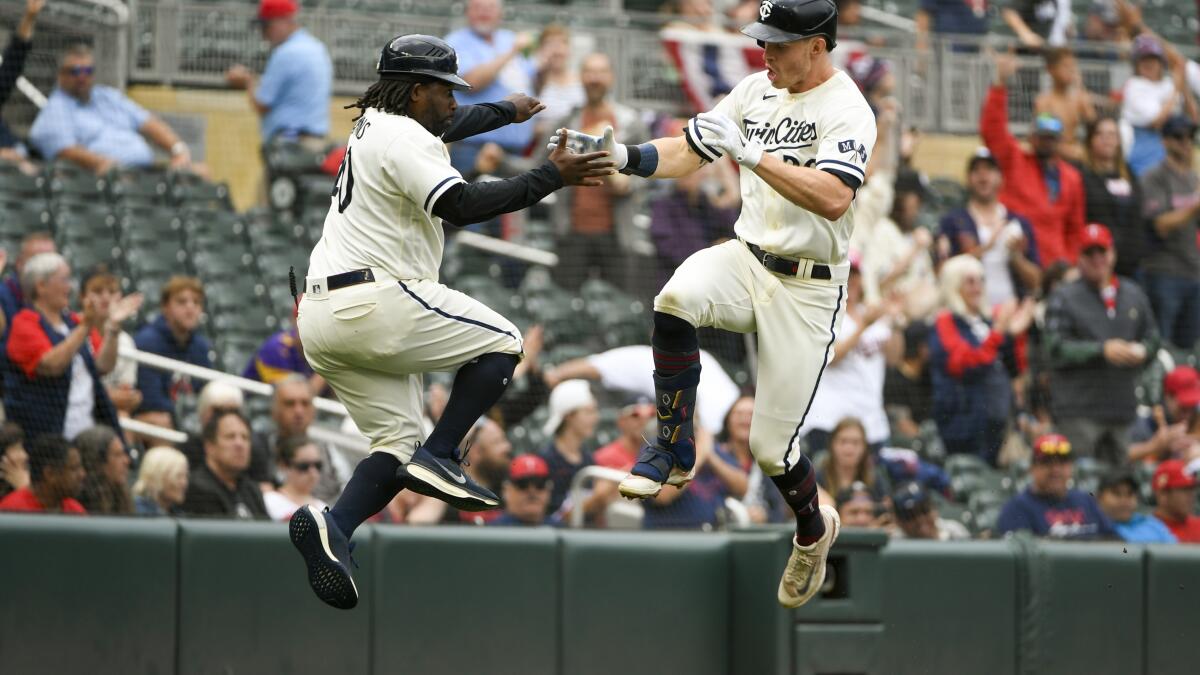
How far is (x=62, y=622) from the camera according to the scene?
7.96 m

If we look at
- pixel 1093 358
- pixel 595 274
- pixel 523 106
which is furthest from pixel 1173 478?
pixel 523 106

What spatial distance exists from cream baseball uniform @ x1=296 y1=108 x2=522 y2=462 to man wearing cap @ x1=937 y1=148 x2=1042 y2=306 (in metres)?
6.25

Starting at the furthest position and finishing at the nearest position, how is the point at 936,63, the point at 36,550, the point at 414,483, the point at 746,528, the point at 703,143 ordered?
the point at 936,63
the point at 746,528
the point at 36,550
the point at 703,143
the point at 414,483

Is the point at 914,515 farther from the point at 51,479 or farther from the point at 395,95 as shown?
the point at 395,95

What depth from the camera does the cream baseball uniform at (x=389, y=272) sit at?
20.3ft

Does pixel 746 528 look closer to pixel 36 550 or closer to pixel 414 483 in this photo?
pixel 414 483

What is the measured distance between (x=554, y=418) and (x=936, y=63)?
5.73m

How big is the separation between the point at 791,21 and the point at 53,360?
423 cm

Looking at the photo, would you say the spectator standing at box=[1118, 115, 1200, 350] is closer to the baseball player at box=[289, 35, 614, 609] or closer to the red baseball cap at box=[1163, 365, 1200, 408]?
Answer: the red baseball cap at box=[1163, 365, 1200, 408]

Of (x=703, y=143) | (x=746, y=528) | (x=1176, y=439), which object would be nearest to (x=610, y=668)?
(x=746, y=528)

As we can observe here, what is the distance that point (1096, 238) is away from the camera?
11.6m

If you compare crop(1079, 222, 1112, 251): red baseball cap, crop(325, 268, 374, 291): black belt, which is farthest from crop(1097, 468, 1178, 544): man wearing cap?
crop(325, 268, 374, 291): black belt

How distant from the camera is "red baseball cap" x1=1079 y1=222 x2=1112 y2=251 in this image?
11.5m

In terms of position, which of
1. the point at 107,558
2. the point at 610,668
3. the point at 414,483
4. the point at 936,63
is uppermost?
the point at 936,63
